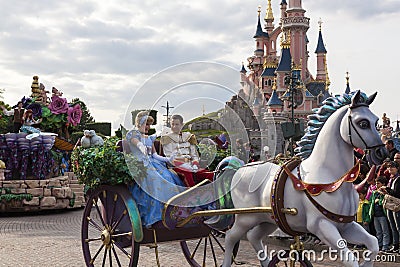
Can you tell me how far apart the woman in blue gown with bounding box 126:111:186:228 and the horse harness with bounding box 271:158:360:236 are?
1.12 m

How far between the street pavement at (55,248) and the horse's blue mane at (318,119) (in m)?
2.22

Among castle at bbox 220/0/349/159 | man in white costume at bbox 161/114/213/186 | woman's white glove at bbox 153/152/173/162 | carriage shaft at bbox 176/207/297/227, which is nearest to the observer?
carriage shaft at bbox 176/207/297/227

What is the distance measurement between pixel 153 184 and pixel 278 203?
146 centimetres

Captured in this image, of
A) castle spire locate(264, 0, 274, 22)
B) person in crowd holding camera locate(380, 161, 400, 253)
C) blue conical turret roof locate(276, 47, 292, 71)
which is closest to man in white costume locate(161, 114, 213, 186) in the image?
person in crowd holding camera locate(380, 161, 400, 253)

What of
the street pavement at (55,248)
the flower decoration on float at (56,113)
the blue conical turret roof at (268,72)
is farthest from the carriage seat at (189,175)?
the blue conical turret roof at (268,72)

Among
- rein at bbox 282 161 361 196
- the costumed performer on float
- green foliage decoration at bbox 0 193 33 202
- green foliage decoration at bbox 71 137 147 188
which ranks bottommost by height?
green foliage decoration at bbox 0 193 33 202

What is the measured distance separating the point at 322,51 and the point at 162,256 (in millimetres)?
67962

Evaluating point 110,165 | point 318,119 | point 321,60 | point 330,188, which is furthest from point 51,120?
point 321,60

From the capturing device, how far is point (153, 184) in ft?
18.5

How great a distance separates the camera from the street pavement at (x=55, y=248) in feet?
25.6

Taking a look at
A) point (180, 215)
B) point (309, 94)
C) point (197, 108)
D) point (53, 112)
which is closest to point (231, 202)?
point (180, 215)

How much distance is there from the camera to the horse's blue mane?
5250mm

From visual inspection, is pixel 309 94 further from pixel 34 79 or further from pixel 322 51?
pixel 34 79

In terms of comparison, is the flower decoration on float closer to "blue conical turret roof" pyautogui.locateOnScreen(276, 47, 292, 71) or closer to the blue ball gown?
the blue ball gown
